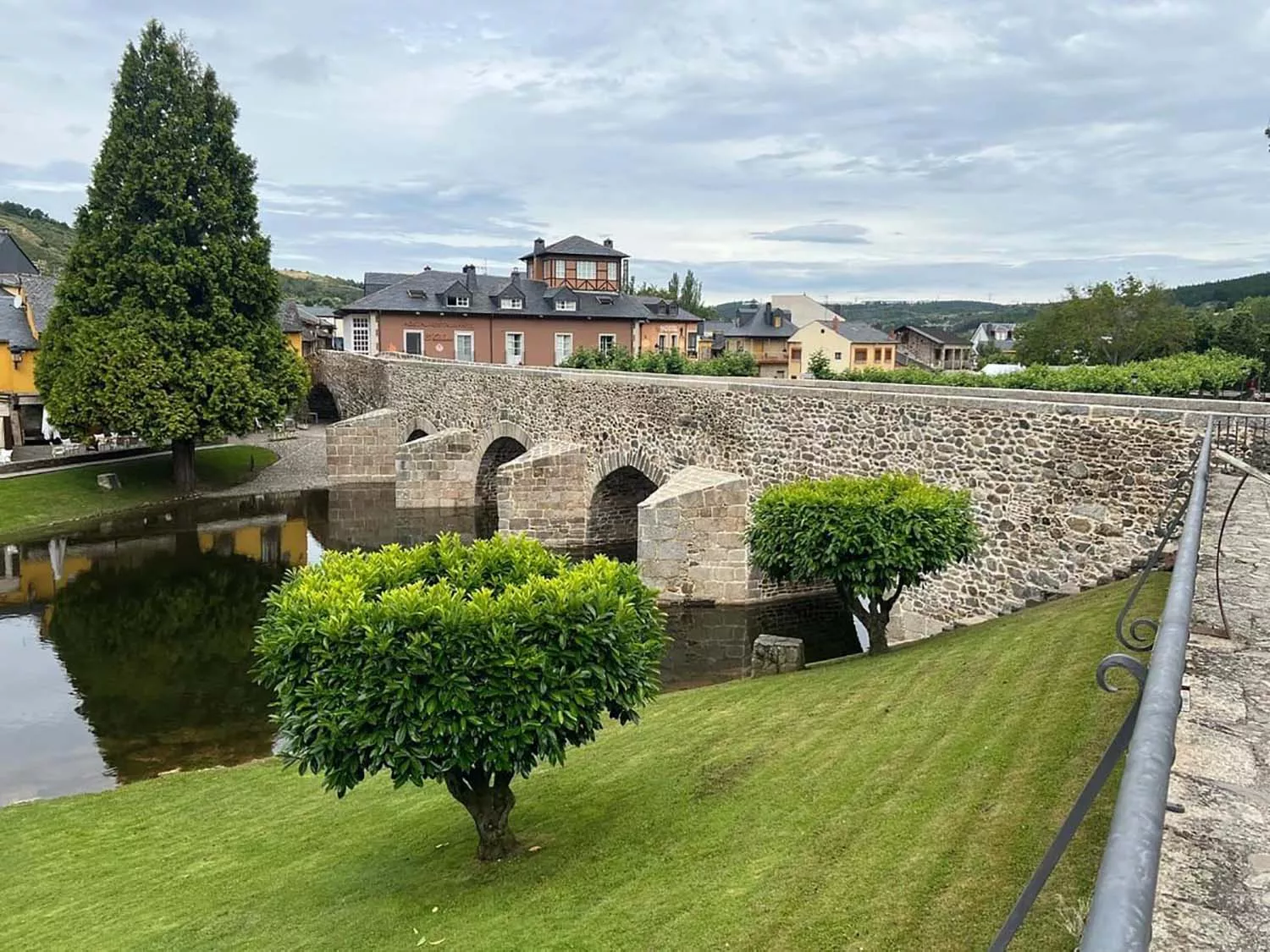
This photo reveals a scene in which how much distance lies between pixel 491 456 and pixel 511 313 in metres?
18.3

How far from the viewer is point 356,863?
806 cm

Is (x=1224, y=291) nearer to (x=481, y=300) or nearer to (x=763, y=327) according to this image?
(x=763, y=327)

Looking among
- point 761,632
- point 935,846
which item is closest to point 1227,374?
point 761,632

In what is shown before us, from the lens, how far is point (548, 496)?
26.1 m

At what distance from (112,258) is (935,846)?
32.9 metres

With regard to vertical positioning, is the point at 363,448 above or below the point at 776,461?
below

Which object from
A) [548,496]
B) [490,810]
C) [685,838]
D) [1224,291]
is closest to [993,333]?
[1224,291]

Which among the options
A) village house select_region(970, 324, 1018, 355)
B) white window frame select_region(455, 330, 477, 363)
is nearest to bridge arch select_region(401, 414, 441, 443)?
white window frame select_region(455, 330, 477, 363)

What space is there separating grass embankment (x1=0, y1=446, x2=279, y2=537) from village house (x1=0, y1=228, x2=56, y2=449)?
6.05m

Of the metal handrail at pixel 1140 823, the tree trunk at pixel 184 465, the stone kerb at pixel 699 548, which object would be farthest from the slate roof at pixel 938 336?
the metal handrail at pixel 1140 823

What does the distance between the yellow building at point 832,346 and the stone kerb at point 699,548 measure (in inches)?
1815

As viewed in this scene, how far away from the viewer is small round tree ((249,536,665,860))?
246 inches

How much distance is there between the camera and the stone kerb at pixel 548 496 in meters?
25.9

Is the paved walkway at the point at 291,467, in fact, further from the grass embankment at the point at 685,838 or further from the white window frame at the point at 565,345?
the grass embankment at the point at 685,838
